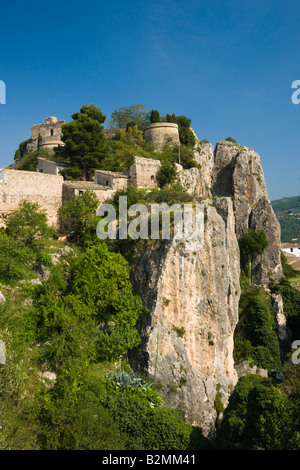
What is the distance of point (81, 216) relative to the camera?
22.5m

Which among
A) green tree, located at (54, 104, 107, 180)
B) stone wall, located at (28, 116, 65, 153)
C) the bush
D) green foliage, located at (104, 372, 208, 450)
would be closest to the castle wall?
green tree, located at (54, 104, 107, 180)

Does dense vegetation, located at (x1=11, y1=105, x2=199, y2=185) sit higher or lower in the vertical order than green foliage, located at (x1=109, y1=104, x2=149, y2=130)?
lower

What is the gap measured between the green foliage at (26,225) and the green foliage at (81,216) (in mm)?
2376

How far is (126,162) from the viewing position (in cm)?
3105

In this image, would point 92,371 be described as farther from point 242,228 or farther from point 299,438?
point 242,228

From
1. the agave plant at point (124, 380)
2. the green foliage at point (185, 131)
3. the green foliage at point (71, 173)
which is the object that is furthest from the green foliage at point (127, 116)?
the agave plant at point (124, 380)

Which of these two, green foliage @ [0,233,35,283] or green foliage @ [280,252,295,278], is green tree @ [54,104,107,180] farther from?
green foliage @ [280,252,295,278]

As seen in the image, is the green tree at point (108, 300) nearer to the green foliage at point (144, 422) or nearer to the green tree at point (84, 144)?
the green foliage at point (144, 422)

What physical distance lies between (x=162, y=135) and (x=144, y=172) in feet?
36.2

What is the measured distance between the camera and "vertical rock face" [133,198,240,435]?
57.9ft

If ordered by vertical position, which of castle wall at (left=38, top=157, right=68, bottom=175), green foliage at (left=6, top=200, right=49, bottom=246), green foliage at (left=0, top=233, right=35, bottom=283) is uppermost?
castle wall at (left=38, top=157, right=68, bottom=175)

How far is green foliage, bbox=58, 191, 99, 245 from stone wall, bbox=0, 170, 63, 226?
1488mm
